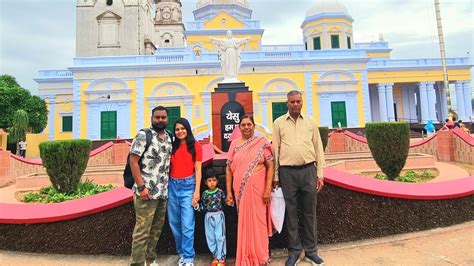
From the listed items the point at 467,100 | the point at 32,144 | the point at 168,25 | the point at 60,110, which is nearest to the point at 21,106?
the point at 60,110

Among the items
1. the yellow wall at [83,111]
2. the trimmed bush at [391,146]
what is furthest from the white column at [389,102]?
the yellow wall at [83,111]

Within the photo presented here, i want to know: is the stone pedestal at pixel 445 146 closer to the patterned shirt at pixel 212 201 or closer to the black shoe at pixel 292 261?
the black shoe at pixel 292 261

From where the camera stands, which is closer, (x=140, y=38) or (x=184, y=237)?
(x=184, y=237)

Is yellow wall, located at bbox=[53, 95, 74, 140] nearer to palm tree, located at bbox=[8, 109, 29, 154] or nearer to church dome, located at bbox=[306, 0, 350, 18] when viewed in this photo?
palm tree, located at bbox=[8, 109, 29, 154]

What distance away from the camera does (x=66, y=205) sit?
3793 mm

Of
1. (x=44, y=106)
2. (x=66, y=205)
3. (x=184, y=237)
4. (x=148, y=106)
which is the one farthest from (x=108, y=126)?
(x=184, y=237)

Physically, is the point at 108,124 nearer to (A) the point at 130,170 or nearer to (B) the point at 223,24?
(B) the point at 223,24

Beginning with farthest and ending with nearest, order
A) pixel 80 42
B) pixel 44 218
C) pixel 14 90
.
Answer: pixel 80 42
pixel 14 90
pixel 44 218

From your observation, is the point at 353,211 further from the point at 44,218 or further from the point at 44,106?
the point at 44,106

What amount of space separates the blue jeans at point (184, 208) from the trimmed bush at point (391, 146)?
19.6 feet

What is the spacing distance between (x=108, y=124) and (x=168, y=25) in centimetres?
2357

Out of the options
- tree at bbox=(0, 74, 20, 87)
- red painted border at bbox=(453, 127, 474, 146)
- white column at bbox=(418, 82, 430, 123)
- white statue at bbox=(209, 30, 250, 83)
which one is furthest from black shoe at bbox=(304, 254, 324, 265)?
tree at bbox=(0, 74, 20, 87)

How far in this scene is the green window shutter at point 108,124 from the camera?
69.6ft

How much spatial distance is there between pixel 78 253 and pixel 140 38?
3019cm
